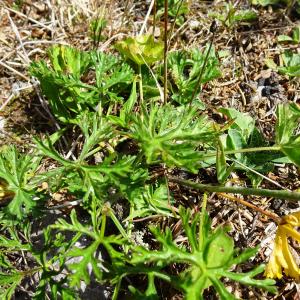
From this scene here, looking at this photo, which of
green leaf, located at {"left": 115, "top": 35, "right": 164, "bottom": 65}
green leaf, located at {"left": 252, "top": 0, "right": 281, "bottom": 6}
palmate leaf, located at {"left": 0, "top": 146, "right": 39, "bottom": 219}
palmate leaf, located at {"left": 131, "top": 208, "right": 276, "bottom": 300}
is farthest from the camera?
green leaf, located at {"left": 252, "top": 0, "right": 281, "bottom": 6}

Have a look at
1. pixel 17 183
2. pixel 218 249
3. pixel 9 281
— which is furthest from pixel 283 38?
pixel 9 281

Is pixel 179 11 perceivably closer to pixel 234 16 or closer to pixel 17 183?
pixel 234 16

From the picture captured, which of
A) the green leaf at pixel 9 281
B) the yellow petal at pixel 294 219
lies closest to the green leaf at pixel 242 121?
the yellow petal at pixel 294 219

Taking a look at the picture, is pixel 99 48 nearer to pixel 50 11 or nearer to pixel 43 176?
pixel 50 11

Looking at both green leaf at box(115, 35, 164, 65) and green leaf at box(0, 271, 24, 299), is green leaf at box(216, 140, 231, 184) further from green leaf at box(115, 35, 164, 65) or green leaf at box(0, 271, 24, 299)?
green leaf at box(0, 271, 24, 299)

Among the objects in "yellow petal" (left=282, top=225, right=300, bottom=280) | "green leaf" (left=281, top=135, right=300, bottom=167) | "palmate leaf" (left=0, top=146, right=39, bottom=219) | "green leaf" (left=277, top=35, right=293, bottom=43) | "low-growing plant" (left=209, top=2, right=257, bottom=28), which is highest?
"low-growing plant" (left=209, top=2, right=257, bottom=28)

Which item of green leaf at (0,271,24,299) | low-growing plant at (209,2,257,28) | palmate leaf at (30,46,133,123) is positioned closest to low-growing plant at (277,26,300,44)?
low-growing plant at (209,2,257,28)

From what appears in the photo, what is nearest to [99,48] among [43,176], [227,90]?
[227,90]
